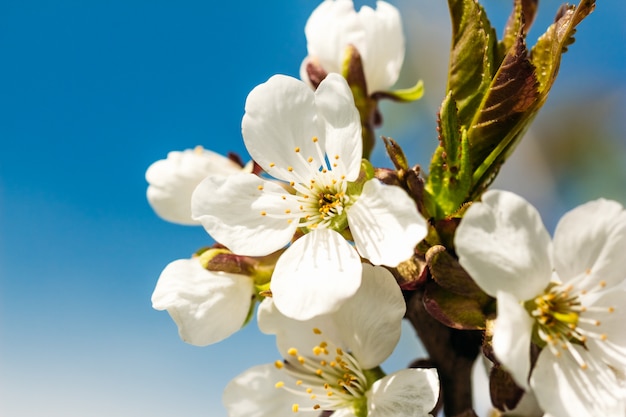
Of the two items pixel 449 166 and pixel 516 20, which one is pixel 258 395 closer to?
pixel 449 166

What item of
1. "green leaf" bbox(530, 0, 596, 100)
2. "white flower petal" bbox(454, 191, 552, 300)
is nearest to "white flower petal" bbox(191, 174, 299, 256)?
"white flower petal" bbox(454, 191, 552, 300)

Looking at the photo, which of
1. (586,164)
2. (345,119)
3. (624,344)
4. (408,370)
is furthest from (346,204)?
(586,164)

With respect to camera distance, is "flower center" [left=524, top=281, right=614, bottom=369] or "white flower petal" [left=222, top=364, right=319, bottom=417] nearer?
"flower center" [left=524, top=281, right=614, bottom=369]

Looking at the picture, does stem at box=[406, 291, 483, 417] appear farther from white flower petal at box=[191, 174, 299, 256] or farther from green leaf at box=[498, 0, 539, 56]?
green leaf at box=[498, 0, 539, 56]

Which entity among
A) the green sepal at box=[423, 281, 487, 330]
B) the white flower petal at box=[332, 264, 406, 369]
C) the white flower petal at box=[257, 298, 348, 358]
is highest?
the white flower petal at box=[257, 298, 348, 358]

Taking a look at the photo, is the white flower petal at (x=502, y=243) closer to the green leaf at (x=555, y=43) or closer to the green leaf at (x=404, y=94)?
the green leaf at (x=555, y=43)

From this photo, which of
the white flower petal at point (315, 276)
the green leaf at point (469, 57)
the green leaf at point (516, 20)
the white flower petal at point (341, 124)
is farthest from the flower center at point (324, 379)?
the green leaf at point (516, 20)
